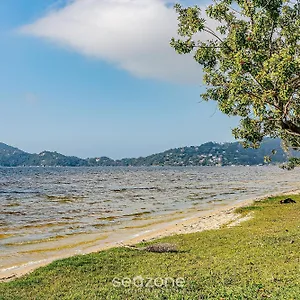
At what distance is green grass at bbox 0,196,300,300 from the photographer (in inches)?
488

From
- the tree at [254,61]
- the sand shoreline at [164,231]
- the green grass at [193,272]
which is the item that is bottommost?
the sand shoreline at [164,231]

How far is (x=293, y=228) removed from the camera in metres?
24.9

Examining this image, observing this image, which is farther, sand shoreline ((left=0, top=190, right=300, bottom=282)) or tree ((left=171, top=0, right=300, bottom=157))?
sand shoreline ((left=0, top=190, right=300, bottom=282))

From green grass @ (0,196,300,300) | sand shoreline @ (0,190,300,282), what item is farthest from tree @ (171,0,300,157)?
sand shoreline @ (0,190,300,282)

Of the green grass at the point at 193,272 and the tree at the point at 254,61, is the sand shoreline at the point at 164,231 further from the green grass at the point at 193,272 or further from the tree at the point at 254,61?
the tree at the point at 254,61

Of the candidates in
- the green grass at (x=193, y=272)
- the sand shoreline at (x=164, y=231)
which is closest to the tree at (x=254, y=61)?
the green grass at (x=193, y=272)

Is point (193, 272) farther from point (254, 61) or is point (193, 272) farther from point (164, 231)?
point (164, 231)

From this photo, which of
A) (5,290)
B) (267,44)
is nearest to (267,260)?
(267,44)

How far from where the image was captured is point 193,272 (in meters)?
14.9

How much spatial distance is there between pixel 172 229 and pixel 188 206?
19.4 meters

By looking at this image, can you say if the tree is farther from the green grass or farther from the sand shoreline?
the sand shoreline

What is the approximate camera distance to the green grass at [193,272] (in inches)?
488

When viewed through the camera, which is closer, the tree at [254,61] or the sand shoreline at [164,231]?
the tree at [254,61]

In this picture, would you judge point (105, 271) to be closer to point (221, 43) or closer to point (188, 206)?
point (221, 43)
